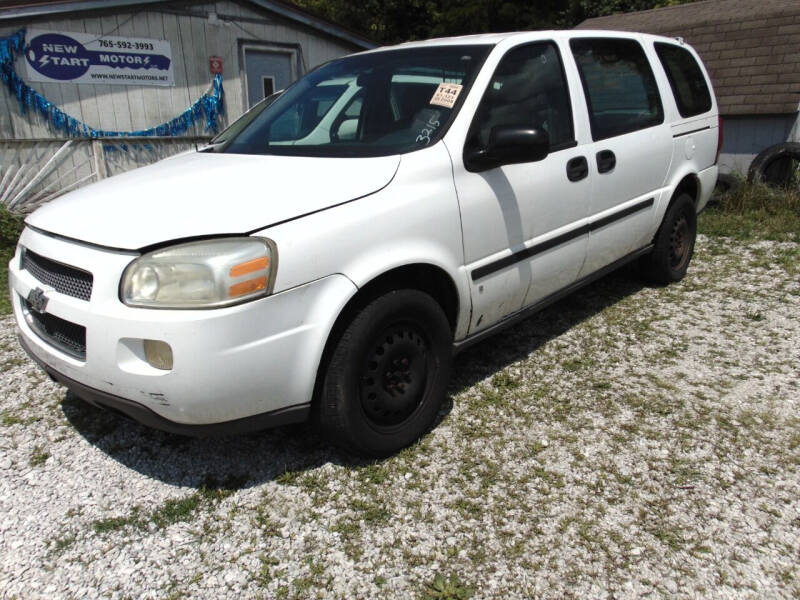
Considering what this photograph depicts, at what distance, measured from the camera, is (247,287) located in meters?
2.18

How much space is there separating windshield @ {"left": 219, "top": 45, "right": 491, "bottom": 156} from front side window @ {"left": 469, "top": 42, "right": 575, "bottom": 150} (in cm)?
13

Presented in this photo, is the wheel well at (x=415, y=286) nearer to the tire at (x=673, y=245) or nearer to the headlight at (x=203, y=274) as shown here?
the headlight at (x=203, y=274)

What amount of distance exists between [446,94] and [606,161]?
1.18m

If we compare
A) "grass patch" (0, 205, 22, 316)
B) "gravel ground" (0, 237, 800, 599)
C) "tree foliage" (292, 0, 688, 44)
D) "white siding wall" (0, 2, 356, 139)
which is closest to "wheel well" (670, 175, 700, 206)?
"gravel ground" (0, 237, 800, 599)

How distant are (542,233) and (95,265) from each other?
6.94 feet

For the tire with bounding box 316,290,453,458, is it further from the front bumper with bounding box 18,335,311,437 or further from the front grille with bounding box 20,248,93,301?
the front grille with bounding box 20,248,93,301

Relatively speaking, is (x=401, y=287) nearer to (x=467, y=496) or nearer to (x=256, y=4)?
(x=467, y=496)

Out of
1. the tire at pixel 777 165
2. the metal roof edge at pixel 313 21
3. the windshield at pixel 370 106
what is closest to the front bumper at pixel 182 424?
the windshield at pixel 370 106

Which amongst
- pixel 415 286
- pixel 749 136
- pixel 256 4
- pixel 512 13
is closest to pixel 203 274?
pixel 415 286

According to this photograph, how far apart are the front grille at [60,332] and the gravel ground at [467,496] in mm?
663

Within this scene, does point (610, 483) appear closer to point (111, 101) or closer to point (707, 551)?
point (707, 551)

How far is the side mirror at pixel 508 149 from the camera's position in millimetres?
2777

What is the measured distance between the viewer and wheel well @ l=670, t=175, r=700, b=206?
4492mm

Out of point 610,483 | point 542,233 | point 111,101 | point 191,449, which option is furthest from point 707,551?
point 111,101
